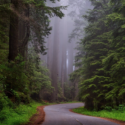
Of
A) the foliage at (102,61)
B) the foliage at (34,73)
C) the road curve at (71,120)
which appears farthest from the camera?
the foliage at (102,61)

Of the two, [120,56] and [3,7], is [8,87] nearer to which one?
[3,7]

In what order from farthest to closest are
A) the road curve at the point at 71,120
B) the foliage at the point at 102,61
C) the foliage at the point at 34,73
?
the foliage at the point at 102,61 → the foliage at the point at 34,73 → the road curve at the point at 71,120

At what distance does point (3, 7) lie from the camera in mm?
7789

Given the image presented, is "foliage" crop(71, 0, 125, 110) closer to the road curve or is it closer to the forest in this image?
the forest

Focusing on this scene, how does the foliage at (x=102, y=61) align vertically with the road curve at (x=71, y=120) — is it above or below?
above

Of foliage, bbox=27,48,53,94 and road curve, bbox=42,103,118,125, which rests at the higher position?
foliage, bbox=27,48,53,94

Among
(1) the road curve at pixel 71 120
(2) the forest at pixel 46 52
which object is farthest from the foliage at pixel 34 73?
(1) the road curve at pixel 71 120

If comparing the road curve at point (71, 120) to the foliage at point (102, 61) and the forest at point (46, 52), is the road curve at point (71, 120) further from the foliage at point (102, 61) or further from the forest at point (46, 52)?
the foliage at point (102, 61)

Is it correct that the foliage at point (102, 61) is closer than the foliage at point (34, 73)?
No

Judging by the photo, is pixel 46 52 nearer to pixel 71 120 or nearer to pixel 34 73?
pixel 71 120

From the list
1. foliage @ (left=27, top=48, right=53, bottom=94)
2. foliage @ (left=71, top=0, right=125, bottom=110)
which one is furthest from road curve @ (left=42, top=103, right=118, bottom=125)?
foliage @ (left=71, top=0, right=125, bottom=110)

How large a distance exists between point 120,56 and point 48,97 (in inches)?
1004

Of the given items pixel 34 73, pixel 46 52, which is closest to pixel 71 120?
pixel 46 52

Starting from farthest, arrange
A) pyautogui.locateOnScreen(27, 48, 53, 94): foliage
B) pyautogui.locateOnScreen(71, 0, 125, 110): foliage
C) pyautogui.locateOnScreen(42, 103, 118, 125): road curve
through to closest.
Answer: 1. pyautogui.locateOnScreen(71, 0, 125, 110): foliage
2. pyautogui.locateOnScreen(27, 48, 53, 94): foliage
3. pyautogui.locateOnScreen(42, 103, 118, 125): road curve
